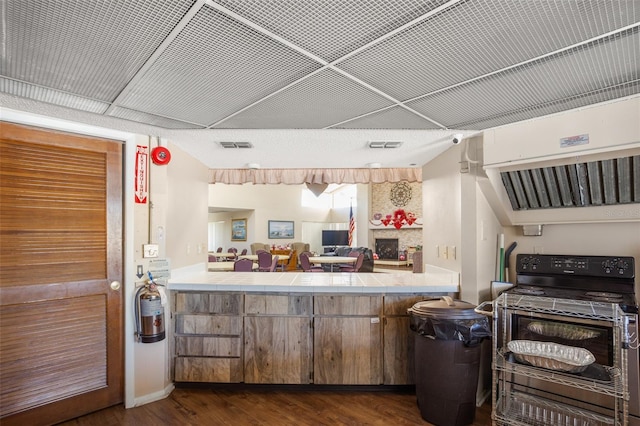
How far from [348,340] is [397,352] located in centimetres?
41

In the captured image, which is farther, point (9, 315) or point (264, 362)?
point (264, 362)

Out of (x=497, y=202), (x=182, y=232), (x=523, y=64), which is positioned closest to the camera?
(x=523, y=64)

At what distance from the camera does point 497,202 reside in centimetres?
268

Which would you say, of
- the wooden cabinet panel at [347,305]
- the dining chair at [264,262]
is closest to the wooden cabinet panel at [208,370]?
the wooden cabinet panel at [347,305]

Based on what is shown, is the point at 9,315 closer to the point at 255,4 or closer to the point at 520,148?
the point at 255,4

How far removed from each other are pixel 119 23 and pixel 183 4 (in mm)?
301

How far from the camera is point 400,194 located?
36.4 ft

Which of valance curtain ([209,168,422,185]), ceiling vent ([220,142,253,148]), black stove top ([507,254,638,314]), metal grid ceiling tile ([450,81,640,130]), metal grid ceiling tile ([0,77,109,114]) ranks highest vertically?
metal grid ceiling tile ([0,77,109,114])

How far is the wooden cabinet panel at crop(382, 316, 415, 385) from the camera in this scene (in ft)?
8.86

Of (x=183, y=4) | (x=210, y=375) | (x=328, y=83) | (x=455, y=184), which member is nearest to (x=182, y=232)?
(x=210, y=375)

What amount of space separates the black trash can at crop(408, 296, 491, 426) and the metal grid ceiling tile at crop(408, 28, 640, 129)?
1.34m

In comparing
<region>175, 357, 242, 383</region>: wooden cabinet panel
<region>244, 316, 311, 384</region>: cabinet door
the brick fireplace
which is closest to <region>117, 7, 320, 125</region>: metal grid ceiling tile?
<region>244, 316, 311, 384</region>: cabinet door

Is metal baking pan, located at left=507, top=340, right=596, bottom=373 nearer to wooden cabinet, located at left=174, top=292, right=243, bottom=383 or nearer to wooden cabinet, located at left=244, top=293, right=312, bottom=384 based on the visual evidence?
wooden cabinet, located at left=244, top=293, right=312, bottom=384

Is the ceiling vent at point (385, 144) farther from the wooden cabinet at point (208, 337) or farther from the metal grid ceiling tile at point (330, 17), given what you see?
the wooden cabinet at point (208, 337)
